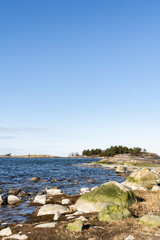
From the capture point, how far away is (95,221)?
9180mm

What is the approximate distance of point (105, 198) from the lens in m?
11.7

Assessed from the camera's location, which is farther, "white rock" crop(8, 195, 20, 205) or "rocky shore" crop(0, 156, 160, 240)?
"white rock" crop(8, 195, 20, 205)

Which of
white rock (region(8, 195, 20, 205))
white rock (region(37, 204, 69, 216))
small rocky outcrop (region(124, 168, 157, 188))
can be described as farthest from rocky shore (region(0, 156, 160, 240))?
small rocky outcrop (region(124, 168, 157, 188))

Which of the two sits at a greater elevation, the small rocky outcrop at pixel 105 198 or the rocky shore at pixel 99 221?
the small rocky outcrop at pixel 105 198

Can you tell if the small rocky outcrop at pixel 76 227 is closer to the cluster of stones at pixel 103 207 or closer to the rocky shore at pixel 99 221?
the rocky shore at pixel 99 221

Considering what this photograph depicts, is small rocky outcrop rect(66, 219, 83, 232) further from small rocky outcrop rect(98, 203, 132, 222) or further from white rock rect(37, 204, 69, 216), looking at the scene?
white rock rect(37, 204, 69, 216)

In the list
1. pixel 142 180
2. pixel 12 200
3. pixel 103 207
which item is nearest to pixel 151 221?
pixel 103 207

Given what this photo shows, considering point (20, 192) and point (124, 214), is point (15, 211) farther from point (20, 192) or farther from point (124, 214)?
point (124, 214)

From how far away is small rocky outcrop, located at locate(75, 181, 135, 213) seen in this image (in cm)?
1159

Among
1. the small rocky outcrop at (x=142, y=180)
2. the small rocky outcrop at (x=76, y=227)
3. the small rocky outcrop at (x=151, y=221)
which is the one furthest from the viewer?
the small rocky outcrop at (x=142, y=180)

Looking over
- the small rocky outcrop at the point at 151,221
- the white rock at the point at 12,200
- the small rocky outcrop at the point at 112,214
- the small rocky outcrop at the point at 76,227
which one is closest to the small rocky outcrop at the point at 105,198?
the small rocky outcrop at the point at 112,214

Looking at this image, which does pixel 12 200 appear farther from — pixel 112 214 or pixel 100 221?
pixel 112 214

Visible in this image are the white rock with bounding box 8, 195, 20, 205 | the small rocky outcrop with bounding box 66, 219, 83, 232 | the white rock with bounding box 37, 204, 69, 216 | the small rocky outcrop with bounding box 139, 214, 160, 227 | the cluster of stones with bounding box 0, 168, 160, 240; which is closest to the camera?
the small rocky outcrop with bounding box 66, 219, 83, 232

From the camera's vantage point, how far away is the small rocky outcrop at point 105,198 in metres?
11.6
